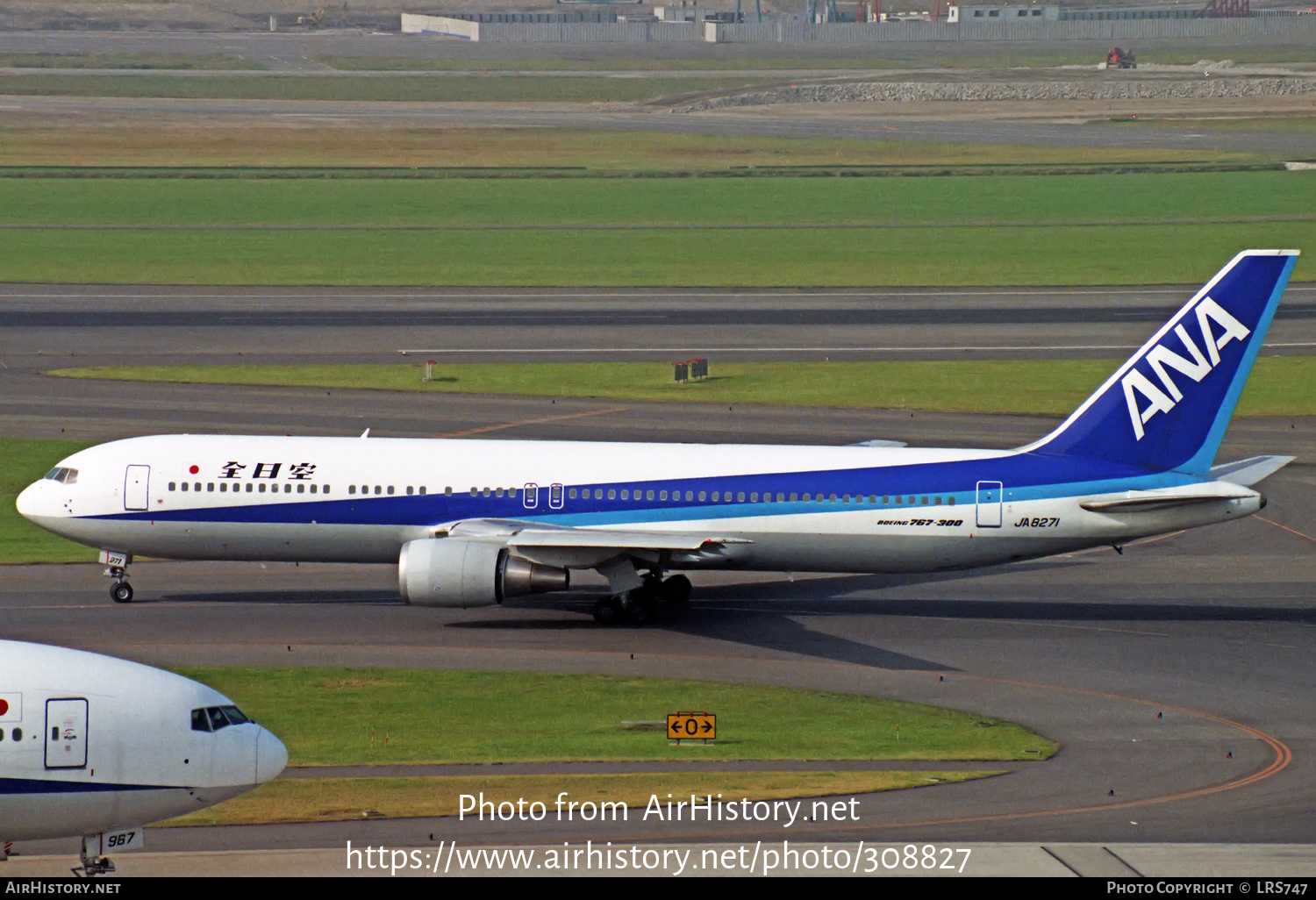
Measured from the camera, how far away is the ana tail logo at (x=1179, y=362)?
49188 mm

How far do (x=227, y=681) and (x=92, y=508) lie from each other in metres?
10.8

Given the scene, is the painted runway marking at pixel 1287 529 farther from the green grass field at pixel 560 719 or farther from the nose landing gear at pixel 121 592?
the nose landing gear at pixel 121 592

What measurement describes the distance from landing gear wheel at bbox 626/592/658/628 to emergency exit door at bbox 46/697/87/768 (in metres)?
24.5

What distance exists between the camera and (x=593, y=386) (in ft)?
275

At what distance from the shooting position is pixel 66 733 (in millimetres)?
25906

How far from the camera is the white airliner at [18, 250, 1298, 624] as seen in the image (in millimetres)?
49281

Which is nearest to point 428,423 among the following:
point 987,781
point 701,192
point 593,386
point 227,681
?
point 593,386

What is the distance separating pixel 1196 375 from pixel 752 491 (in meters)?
12.6

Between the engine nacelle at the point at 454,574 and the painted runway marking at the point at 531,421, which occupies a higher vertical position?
the engine nacelle at the point at 454,574

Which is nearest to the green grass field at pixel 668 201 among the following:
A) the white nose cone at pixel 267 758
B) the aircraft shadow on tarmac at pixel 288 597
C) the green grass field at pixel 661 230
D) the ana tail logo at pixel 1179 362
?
the green grass field at pixel 661 230

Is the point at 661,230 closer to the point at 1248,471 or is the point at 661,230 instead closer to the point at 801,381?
the point at 801,381

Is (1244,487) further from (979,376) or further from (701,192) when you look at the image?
(701,192)

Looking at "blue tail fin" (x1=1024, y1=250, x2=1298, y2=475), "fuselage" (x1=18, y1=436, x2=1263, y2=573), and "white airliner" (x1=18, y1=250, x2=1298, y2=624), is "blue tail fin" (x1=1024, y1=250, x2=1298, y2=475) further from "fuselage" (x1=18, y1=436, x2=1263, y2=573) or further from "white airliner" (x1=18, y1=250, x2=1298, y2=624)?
"fuselage" (x1=18, y1=436, x2=1263, y2=573)

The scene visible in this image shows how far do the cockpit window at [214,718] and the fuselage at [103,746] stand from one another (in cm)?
2
